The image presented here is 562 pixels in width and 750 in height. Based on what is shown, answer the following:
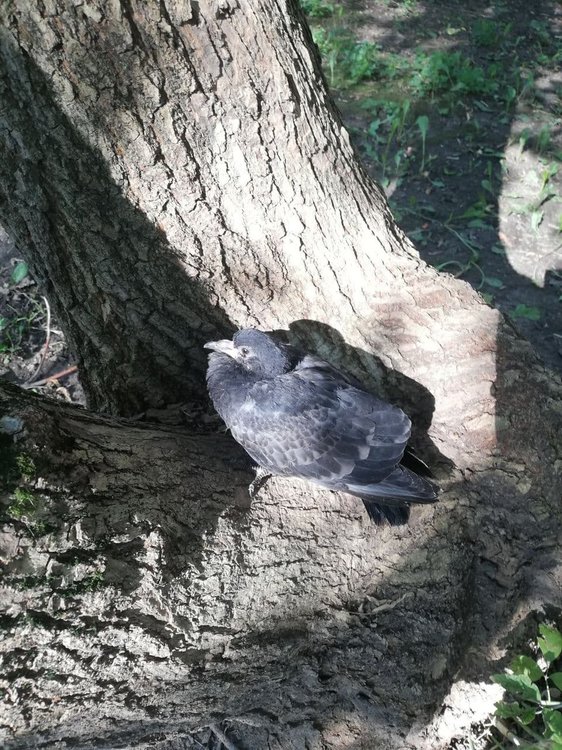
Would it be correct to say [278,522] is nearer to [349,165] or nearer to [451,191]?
[349,165]

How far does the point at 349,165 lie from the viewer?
273 cm

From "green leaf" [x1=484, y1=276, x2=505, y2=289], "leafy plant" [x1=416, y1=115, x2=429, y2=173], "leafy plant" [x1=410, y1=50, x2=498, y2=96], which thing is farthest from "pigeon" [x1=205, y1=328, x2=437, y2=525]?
"leafy plant" [x1=410, y1=50, x2=498, y2=96]

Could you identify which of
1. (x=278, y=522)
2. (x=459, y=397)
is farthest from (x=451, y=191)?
(x=278, y=522)

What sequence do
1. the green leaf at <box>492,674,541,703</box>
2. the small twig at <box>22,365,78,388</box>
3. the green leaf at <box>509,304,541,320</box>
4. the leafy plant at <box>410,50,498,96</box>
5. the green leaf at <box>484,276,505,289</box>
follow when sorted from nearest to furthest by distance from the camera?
the green leaf at <box>492,674,541,703</box>
the small twig at <box>22,365,78,388</box>
the green leaf at <box>509,304,541,320</box>
the green leaf at <box>484,276,505,289</box>
the leafy plant at <box>410,50,498,96</box>

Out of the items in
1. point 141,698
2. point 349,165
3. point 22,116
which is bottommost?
point 141,698

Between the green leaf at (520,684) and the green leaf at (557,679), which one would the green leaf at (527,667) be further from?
the green leaf at (557,679)

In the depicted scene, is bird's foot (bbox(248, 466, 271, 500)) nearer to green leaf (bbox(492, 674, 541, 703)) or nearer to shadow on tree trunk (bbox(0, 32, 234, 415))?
shadow on tree trunk (bbox(0, 32, 234, 415))

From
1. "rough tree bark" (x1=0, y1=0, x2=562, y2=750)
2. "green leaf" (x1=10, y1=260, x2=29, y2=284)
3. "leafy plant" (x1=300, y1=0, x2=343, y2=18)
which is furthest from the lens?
"leafy plant" (x1=300, y1=0, x2=343, y2=18)

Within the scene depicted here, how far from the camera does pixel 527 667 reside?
243 centimetres

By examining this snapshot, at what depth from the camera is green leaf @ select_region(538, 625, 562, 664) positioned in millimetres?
2457

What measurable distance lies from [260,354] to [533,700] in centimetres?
192

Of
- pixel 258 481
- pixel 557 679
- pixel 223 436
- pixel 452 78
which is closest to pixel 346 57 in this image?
pixel 452 78

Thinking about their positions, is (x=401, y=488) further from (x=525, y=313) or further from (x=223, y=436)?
(x=525, y=313)

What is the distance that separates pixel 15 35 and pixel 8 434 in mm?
1371
